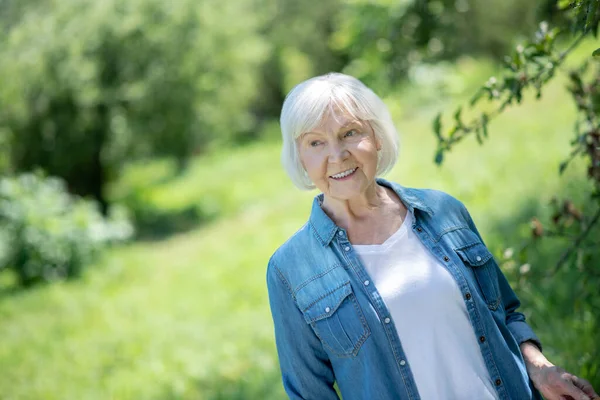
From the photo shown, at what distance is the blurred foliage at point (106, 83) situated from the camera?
14.5m

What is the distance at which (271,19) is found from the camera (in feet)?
82.8

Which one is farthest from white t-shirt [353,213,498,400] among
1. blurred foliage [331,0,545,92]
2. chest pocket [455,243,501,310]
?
blurred foliage [331,0,545,92]

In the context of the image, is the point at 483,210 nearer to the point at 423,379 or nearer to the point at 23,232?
the point at 423,379

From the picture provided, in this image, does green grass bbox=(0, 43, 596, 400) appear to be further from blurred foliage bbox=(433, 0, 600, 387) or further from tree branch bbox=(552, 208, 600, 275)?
tree branch bbox=(552, 208, 600, 275)

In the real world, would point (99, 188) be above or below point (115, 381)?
above

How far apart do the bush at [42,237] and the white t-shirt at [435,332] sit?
985cm

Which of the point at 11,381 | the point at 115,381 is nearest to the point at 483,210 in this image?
the point at 115,381

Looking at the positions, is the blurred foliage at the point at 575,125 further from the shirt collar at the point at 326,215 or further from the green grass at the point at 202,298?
the green grass at the point at 202,298

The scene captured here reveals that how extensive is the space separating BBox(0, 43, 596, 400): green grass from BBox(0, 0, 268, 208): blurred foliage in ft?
10.0

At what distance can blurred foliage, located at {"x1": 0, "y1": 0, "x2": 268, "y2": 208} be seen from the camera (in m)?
14.5

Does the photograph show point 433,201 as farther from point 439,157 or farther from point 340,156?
point 439,157

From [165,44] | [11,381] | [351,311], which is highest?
[165,44]

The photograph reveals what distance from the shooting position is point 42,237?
11.1 metres

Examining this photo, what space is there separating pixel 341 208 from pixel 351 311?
35cm
